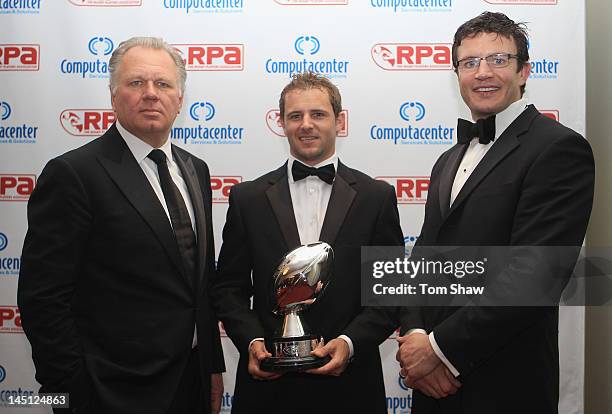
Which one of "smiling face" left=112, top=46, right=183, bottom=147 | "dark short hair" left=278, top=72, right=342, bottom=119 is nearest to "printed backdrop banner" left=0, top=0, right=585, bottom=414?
"dark short hair" left=278, top=72, right=342, bottom=119

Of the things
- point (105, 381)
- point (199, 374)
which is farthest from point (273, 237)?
point (105, 381)

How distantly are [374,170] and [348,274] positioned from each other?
4.08ft

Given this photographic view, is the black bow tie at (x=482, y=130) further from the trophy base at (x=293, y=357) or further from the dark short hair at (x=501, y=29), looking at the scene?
the trophy base at (x=293, y=357)

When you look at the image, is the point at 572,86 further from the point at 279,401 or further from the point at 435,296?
the point at 279,401

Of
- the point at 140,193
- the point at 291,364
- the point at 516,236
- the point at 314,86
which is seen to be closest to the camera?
the point at 516,236

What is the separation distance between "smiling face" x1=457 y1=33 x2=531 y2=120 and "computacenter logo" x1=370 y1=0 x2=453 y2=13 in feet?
4.39

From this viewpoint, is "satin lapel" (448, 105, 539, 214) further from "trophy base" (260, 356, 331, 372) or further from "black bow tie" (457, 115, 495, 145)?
"trophy base" (260, 356, 331, 372)

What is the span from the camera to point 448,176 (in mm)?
2324

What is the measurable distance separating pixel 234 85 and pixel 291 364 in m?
1.94

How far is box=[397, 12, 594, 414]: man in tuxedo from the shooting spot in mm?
1960

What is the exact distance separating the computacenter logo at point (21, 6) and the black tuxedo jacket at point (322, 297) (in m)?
1.97

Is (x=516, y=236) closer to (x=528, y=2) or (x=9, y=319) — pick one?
(x=528, y=2)

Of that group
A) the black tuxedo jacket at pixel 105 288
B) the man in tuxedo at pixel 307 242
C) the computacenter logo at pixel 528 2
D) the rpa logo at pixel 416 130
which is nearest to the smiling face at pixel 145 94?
the black tuxedo jacket at pixel 105 288

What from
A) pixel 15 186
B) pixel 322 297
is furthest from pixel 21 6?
pixel 322 297
